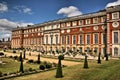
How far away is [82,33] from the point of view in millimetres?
60344

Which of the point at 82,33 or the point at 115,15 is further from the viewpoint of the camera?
the point at 82,33

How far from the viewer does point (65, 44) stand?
2635 inches

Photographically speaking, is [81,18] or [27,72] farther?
[81,18]

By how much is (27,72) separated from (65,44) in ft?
134

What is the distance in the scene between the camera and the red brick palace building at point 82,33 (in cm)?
4983

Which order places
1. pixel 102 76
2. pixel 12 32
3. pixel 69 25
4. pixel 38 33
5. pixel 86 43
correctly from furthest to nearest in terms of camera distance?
pixel 12 32, pixel 38 33, pixel 69 25, pixel 86 43, pixel 102 76

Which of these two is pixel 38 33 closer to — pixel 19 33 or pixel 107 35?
pixel 19 33

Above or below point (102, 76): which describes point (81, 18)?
above

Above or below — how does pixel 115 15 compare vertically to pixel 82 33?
above

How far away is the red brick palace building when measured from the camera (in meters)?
49.8

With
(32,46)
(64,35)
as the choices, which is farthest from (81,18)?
(32,46)

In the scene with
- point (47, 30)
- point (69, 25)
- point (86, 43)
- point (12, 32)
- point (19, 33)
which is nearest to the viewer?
point (86, 43)

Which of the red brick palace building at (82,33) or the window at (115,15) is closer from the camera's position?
the window at (115,15)

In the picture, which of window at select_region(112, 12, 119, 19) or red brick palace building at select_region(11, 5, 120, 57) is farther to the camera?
red brick palace building at select_region(11, 5, 120, 57)
